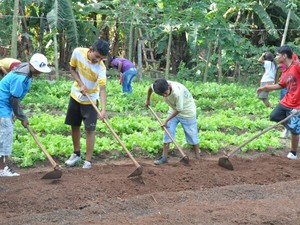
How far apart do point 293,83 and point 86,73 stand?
3306mm

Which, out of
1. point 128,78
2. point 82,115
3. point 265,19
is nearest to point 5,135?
point 82,115

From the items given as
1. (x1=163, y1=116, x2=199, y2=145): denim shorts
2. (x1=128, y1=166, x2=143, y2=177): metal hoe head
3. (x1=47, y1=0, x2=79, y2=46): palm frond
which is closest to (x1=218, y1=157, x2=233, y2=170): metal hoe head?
(x1=163, y1=116, x2=199, y2=145): denim shorts

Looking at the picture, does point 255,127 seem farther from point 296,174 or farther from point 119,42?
point 119,42

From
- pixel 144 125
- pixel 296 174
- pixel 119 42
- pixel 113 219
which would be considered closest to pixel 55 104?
pixel 144 125

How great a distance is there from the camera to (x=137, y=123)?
361 inches

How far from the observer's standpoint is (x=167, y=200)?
17.5 feet

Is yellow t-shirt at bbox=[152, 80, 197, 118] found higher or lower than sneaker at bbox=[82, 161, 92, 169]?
higher

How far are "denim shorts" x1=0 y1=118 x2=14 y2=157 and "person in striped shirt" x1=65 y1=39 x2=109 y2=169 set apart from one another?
952 mm

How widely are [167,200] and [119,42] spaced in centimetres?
1754

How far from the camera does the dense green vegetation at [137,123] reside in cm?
756

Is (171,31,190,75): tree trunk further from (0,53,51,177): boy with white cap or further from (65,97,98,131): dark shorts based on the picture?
(0,53,51,177): boy with white cap

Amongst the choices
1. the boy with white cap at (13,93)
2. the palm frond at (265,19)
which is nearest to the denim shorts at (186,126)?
the boy with white cap at (13,93)

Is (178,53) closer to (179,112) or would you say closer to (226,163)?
(179,112)

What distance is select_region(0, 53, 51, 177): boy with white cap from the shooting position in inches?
223
